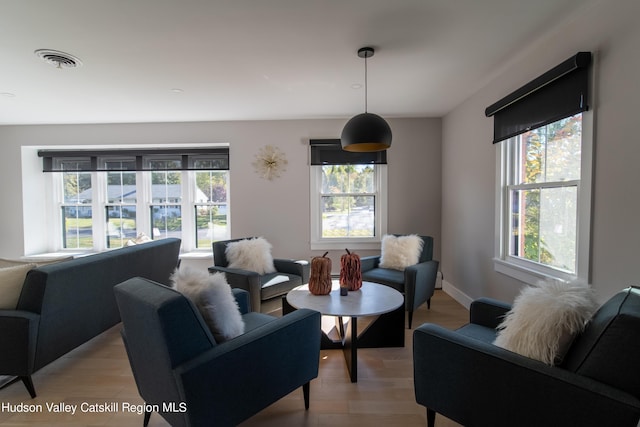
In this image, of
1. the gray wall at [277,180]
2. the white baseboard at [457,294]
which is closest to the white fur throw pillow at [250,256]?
the gray wall at [277,180]

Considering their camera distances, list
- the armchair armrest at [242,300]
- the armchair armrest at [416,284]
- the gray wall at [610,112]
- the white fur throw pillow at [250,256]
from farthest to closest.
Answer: the white fur throw pillow at [250,256], the armchair armrest at [416,284], the armchair armrest at [242,300], the gray wall at [610,112]

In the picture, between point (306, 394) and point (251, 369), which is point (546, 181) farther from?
point (251, 369)

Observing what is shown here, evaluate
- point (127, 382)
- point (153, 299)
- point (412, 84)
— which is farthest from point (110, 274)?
point (412, 84)

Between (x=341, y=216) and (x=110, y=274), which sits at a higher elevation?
(x=341, y=216)

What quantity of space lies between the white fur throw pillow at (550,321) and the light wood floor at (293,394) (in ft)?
2.61

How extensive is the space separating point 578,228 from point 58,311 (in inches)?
141

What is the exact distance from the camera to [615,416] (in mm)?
1000

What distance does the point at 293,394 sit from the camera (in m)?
1.92

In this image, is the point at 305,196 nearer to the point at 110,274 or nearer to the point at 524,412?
the point at 110,274

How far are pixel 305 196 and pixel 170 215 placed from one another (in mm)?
2161

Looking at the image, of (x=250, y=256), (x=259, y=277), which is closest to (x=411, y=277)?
(x=259, y=277)

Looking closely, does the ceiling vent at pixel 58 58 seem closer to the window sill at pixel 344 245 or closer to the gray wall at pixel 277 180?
the gray wall at pixel 277 180

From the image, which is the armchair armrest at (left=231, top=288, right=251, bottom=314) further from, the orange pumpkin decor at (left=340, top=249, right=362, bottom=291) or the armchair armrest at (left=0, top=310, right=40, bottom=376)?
the armchair armrest at (left=0, top=310, right=40, bottom=376)

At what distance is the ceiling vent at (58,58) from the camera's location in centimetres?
217
